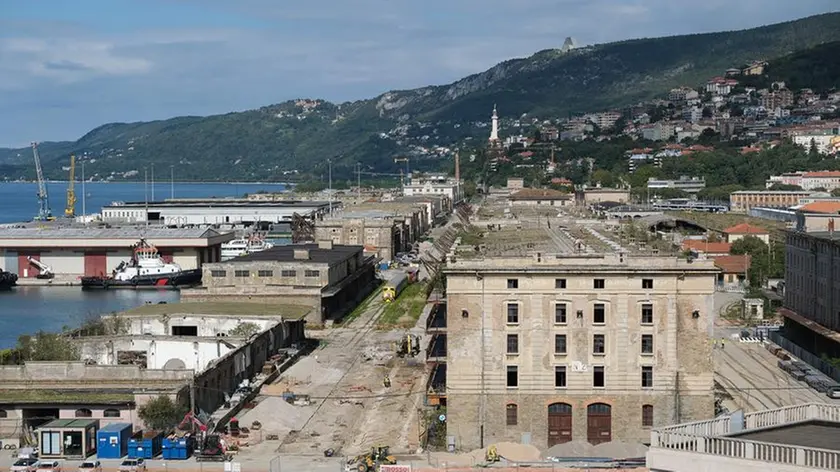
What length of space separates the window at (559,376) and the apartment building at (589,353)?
2 cm

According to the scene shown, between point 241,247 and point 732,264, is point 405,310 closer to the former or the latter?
point 732,264

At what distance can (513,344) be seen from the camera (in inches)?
998

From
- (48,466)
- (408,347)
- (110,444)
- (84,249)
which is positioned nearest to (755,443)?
(48,466)

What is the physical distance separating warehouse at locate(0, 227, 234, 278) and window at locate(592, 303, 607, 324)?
167ft

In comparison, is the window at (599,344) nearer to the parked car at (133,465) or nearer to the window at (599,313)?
the window at (599,313)

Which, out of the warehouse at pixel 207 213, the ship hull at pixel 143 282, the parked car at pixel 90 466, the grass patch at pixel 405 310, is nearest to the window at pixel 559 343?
the parked car at pixel 90 466

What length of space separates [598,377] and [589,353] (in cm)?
53

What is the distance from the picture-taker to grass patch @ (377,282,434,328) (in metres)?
47.5

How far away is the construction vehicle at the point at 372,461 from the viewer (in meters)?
22.8

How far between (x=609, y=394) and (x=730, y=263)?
36675mm

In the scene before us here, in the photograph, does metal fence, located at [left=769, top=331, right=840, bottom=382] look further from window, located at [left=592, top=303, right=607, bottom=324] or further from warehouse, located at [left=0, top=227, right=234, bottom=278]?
warehouse, located at [left=0, top=227, right=234, bottom=278]

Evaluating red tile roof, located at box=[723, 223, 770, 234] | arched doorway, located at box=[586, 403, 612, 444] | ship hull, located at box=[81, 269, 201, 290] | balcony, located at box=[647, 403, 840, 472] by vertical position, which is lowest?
ship hull, located at box=[81, 269, 201, 290]

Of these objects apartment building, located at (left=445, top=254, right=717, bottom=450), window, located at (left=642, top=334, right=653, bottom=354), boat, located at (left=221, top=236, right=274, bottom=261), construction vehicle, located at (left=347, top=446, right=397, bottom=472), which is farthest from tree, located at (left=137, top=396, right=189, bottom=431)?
boat, located at (left=221, top=236, right=274, bottom=261)

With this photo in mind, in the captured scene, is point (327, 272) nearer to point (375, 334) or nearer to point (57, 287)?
point (375, 334)
